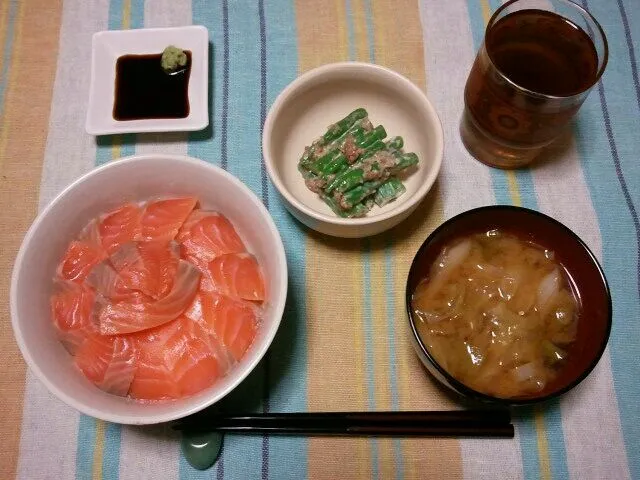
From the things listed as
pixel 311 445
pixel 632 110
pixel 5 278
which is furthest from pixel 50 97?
pixel 632 110

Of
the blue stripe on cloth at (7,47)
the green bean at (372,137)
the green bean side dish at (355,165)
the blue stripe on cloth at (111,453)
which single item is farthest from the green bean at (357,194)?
the blue stripe on cloth at (7,47)

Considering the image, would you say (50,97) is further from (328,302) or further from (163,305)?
(328,302)

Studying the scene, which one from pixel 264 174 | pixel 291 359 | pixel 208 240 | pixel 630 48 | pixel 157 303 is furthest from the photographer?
pixel 630 48

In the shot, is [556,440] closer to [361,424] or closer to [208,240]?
[361,424]

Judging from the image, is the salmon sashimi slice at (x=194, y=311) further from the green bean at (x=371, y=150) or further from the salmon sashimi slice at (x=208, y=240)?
the green bean at (x=371, y=150)

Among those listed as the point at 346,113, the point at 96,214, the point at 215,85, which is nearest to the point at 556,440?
the point at 346,113

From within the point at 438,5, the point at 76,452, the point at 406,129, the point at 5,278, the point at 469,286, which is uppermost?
the point at 438,5

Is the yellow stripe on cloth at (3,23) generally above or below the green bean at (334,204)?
above
